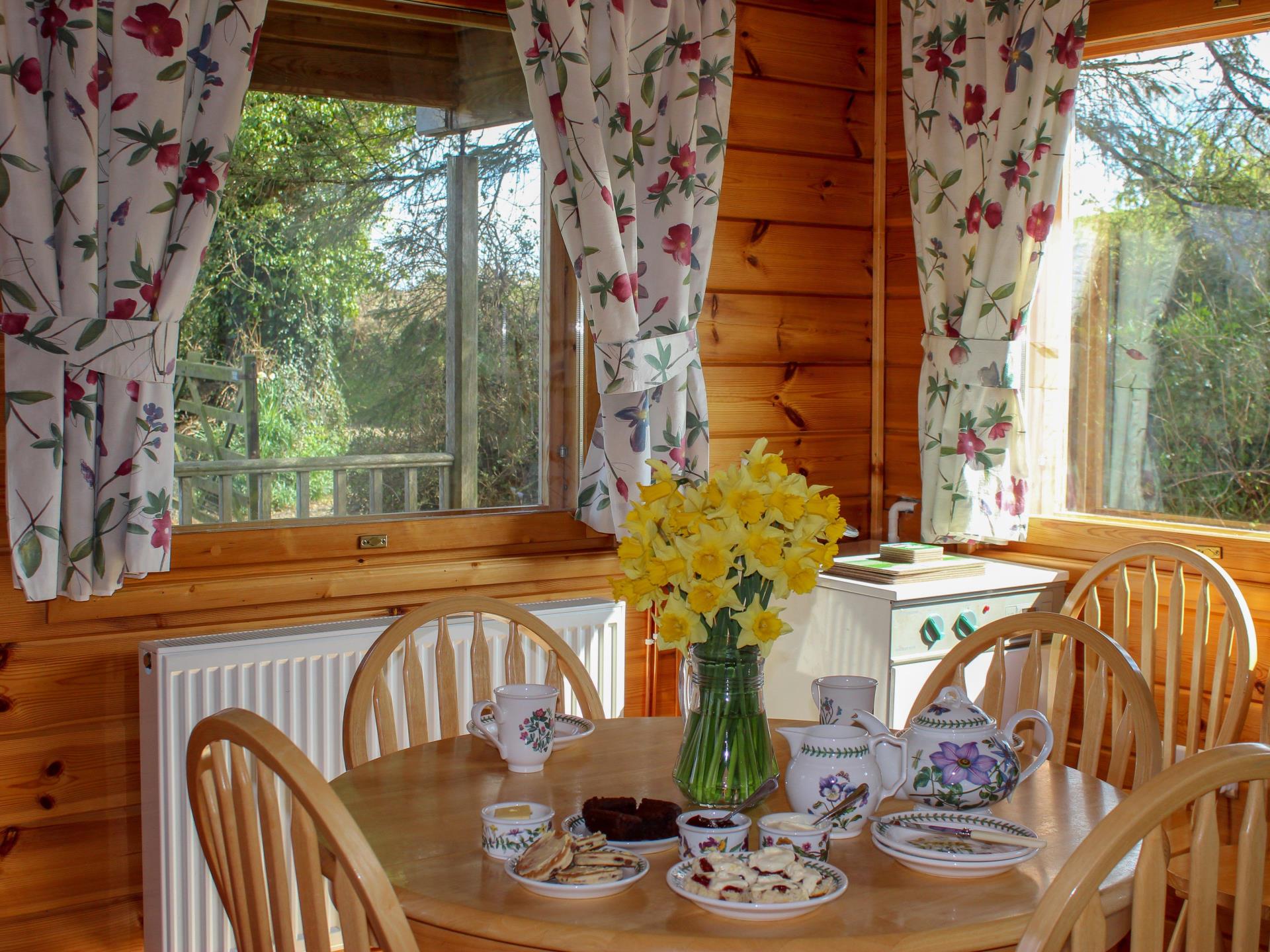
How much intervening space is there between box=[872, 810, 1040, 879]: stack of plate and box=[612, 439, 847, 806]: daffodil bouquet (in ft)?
0.63

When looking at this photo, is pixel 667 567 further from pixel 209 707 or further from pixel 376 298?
pixel 376 298

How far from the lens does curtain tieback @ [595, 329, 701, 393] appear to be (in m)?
2.80

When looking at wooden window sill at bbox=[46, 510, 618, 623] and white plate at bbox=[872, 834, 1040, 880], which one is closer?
white plate at bbox=[872, 834, 1040, 880]

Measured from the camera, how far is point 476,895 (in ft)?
4.24

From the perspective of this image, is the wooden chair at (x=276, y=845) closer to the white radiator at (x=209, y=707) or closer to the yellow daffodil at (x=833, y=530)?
the yellow daffodil at (x=833, y=530)

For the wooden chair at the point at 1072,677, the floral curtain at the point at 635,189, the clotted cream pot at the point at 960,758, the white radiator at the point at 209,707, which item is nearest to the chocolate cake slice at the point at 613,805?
the clotted cream pot at the point at 960,758

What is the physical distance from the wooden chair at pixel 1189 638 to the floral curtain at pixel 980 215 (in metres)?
0.43

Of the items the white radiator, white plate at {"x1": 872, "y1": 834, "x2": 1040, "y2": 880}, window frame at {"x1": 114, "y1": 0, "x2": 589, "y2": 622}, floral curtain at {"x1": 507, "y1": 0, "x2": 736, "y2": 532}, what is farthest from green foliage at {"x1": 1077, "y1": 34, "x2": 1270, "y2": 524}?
white plate at {"x1": 872, "y1": 834, "x2": 1040, "y2": 880}

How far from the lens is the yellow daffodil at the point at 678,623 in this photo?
148 centimetres

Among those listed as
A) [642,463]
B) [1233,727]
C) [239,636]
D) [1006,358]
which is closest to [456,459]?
[642,463]

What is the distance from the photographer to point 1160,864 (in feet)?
3.69

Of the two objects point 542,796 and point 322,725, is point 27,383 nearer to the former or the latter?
point 322,725

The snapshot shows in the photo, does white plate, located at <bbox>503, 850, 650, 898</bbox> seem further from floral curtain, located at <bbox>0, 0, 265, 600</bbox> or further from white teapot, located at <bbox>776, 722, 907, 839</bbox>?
floral curtain, located at <bbox>0, 0, 265, 600</bbox>

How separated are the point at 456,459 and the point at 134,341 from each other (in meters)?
0.82
